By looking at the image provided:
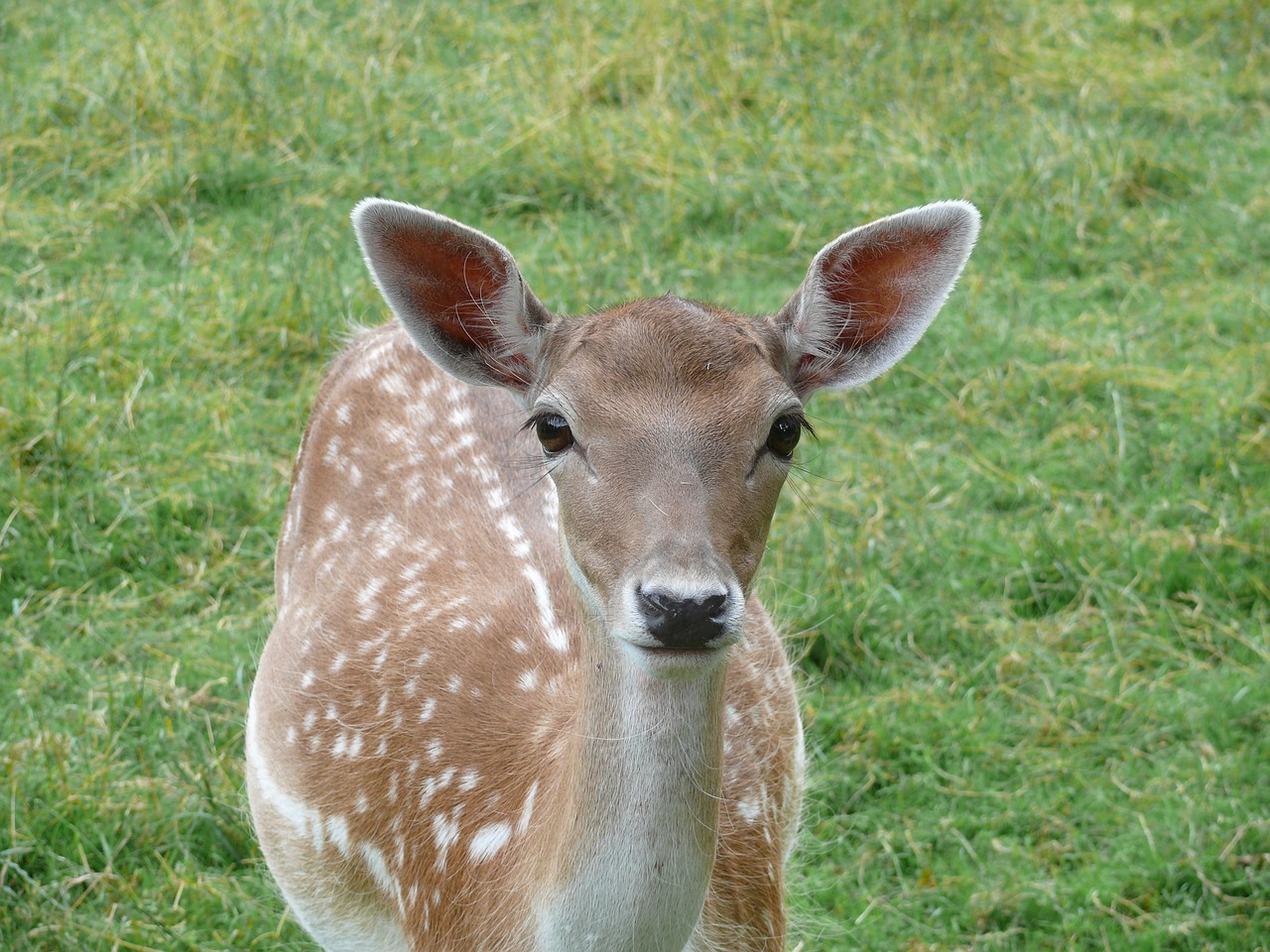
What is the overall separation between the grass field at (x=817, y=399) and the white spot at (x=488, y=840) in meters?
1.16

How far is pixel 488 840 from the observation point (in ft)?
10.3

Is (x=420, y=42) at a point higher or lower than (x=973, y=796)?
higher

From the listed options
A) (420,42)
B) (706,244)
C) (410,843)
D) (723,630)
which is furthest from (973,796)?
(420,42)

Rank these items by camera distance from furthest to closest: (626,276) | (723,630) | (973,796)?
(626,276) → (973,796) → (723,630)

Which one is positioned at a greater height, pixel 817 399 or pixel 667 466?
pixel 667 466

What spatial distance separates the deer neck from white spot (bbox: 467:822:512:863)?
0.36m

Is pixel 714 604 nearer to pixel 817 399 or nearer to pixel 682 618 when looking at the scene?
pixel 682 618

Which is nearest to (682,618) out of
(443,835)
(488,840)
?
(488,840)

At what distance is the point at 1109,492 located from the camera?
5.59 meters

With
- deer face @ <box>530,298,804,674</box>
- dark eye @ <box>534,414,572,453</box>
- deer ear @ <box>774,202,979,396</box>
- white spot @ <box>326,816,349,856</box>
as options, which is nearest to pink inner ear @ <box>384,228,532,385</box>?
deer face @ <box>530,298,804,674</box>

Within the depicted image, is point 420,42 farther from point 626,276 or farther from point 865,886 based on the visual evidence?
point 865,886

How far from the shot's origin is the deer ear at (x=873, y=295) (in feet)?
9.93

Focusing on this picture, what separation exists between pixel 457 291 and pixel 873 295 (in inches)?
31.4

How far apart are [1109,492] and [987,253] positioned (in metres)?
1.62
